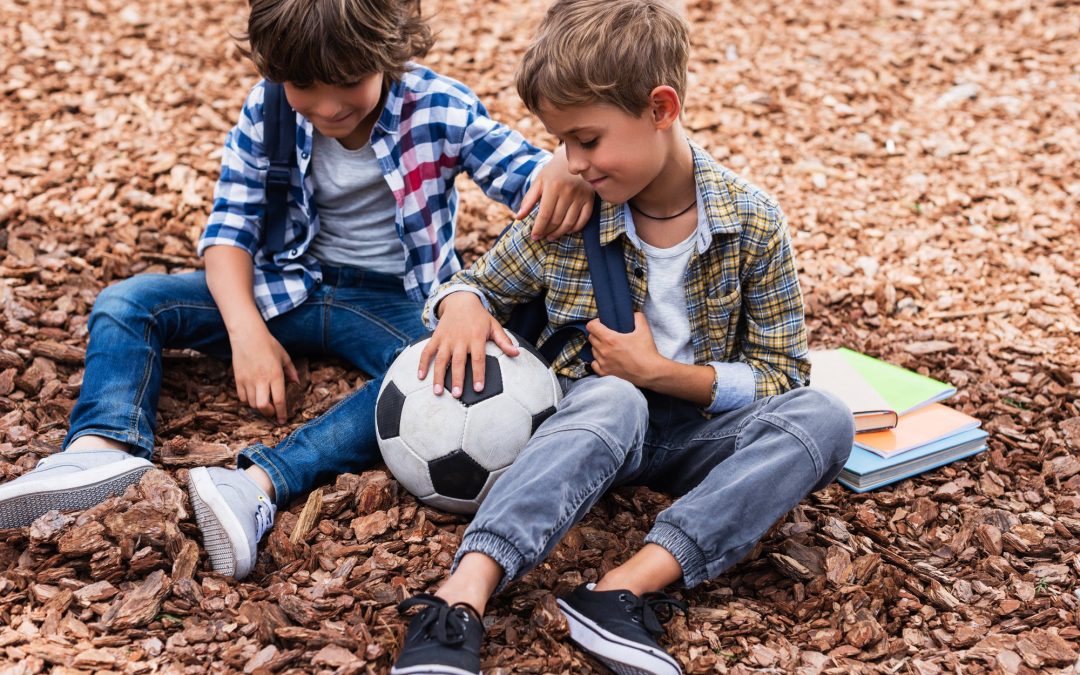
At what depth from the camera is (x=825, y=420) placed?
9.18 feet

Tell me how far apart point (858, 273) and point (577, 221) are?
6.91 ft

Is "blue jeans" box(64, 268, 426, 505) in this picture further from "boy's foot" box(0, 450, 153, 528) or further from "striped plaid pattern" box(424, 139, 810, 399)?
"striped plaid pattern" box(424, 139, 810, 399)

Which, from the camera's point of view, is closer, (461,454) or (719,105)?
(461,454)

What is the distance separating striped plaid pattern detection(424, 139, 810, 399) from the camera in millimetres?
2959

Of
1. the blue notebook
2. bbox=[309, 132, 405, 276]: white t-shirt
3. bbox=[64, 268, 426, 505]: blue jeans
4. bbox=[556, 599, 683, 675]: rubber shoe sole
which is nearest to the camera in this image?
bbox=[556, 599, 683, 675]: rubber shoe sole

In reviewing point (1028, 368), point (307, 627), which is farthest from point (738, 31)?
point (307, 627)

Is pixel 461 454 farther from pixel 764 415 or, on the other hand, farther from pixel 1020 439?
pixel 1020 439

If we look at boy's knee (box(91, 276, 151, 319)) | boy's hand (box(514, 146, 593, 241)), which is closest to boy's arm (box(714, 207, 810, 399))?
boy's hand (box(514, 146, 593, 241))

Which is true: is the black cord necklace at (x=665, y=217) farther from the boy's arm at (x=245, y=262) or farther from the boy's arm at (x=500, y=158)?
the boy's arm at (x=245, y=262)

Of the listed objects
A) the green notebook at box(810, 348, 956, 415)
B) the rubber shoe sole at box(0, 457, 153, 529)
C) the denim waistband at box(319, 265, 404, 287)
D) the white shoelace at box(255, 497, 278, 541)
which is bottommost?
A: the green notebook at box(810, 348, 956, 415)

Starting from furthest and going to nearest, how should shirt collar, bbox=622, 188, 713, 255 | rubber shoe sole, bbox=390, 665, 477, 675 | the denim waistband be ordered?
the denim waistband < shirt collar, bbox=622, 188, 713, 255 < rubber shoe sole, bbox=390, 665, 477, 675

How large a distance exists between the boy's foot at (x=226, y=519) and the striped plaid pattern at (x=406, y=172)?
3.18 feet

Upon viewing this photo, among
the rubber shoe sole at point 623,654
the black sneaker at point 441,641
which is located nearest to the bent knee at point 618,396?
the rubber shoe sole at point 623,654

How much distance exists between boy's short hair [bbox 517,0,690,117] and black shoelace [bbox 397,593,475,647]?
4.30 ft
